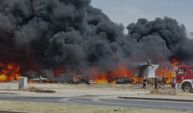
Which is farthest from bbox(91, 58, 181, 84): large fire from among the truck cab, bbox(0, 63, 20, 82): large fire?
the truck cab

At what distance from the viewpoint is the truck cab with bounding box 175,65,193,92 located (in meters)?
42.0

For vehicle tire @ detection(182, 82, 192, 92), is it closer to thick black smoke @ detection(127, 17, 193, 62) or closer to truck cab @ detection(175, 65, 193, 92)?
truck cab @ detection(175, 65, 193, 92)

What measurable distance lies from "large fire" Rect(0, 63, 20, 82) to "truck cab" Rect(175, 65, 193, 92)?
30551 mm

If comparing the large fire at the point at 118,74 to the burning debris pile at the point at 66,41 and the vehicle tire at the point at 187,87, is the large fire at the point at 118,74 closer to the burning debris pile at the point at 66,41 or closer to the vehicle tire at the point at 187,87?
the burning debris pile at the point at 66,41

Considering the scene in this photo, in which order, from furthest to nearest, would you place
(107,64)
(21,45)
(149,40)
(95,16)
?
1. (149,40)
2. (95,16)
3. (107,64)
4. (21,45)

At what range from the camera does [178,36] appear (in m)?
97.6

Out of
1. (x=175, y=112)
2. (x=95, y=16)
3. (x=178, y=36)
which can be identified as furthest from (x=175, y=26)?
(x=175, y=112)

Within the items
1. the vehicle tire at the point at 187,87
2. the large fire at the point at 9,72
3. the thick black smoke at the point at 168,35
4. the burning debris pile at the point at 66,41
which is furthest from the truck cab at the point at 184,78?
the thick black smoke at the point at 168,35

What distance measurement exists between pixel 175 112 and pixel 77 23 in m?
57.8

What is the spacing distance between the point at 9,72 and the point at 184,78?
3220 cm

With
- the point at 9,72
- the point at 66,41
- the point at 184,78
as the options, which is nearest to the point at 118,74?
the point at 66,41

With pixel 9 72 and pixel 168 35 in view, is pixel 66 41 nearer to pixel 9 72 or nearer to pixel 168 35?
pixel 9 72

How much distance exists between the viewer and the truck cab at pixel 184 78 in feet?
138

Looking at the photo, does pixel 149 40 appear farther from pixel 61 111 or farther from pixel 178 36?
pixel 61 111
